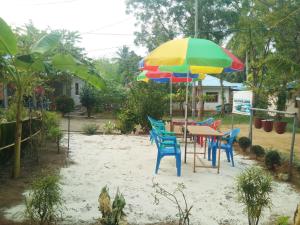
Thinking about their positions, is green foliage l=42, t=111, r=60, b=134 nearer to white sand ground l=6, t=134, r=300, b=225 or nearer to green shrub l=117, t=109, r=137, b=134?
white sand ground l=6, t=134, r=300, b=225

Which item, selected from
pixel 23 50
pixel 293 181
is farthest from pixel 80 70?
pixel 293 181

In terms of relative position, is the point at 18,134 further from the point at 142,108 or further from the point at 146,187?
the point at 142,108

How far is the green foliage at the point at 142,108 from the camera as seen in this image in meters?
12.7

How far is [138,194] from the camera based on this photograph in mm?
5215

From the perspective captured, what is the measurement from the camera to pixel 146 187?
5.59 m

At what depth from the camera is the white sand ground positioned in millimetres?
4391

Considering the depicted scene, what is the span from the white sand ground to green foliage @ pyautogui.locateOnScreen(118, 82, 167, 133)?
12.8 feet

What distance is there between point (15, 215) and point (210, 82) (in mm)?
30744

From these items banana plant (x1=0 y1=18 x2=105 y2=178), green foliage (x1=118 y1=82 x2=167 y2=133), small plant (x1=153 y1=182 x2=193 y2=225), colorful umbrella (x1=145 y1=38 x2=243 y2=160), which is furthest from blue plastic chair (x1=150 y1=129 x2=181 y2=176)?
green foliage (x1=118 y1=82 x2=167 y2=133)

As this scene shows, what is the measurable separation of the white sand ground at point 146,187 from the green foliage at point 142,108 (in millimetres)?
3908

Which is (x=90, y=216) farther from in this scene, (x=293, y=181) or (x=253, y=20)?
(x=253, y=20)

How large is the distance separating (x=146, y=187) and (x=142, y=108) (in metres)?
7.24

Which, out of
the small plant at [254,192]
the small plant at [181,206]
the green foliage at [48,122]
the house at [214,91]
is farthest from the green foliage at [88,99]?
the small plant at [254,192]

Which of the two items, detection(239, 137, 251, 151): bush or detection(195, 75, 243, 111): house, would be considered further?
detection(195, 75, 243, 111): house
